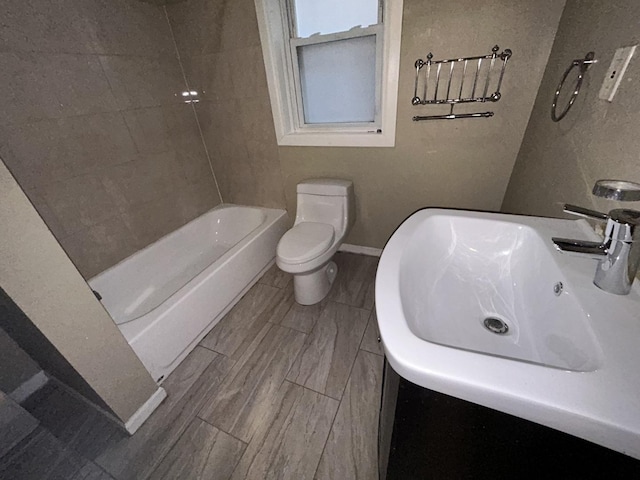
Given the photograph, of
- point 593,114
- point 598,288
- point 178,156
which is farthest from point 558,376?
point 178,156

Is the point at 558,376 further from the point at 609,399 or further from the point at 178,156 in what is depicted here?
the point at 178,156

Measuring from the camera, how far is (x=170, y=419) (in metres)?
1.15

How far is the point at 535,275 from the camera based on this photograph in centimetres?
69

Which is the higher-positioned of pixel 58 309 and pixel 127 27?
pixel 127 27

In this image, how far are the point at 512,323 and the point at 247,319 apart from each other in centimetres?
137

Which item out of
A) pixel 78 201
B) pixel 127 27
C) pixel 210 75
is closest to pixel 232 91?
pixel 210 75

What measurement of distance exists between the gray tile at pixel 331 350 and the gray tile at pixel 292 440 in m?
0.06

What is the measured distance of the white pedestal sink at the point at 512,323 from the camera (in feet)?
1.19

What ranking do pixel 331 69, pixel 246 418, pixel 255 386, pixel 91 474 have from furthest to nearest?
1. pixel 331 69
2. pixel 255 386
3. pixel 246 418
4. pixel 91 474

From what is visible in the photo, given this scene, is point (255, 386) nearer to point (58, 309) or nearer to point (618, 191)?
point (58, 309)

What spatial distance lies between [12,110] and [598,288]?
2257mm

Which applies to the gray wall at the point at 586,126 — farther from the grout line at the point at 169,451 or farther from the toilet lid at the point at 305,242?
the grout line at the point at 169,451

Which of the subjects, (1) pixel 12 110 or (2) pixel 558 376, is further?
(1) pixel 12 110

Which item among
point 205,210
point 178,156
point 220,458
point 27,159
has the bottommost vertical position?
point 220,458
